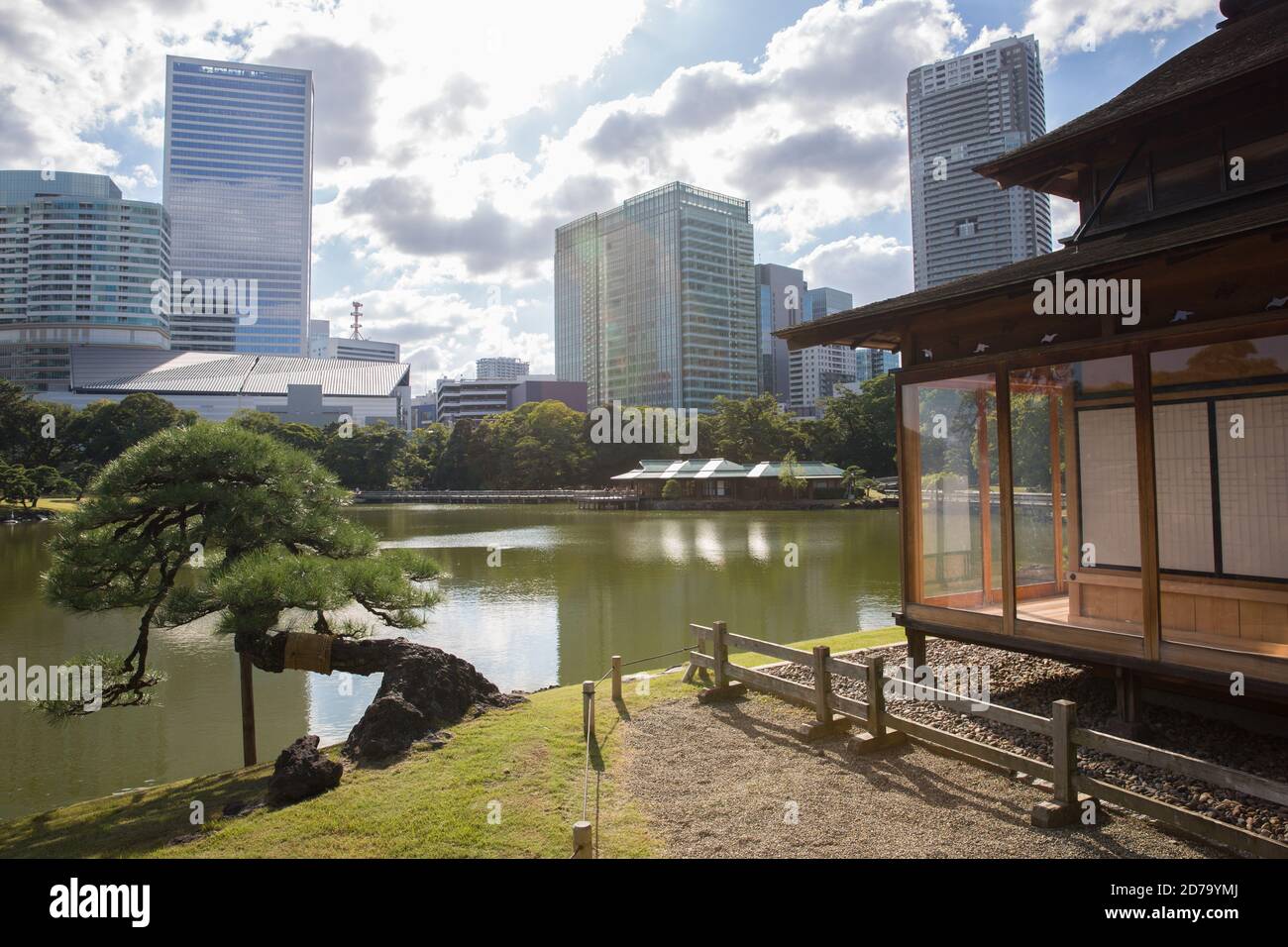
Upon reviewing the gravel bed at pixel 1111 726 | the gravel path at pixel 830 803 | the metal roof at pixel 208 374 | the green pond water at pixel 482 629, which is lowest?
the green pond water at pixel 482 629

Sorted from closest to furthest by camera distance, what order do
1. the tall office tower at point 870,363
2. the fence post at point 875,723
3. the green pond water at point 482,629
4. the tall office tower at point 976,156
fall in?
the fence post at point 875,723 < the green pond water at point 482,629 < the tall office tower at point 976,156 < the tall office tower at point 870,363

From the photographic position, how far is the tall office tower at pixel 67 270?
8731cm

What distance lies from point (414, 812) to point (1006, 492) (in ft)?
18.0

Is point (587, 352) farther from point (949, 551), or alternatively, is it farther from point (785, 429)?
point (949, 551)

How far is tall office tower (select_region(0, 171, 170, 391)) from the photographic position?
3438 inches

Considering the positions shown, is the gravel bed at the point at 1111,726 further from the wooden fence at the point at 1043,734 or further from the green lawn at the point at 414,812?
the green lawn at the point at 414,812

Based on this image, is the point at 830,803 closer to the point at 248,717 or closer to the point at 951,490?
the point at 951,490

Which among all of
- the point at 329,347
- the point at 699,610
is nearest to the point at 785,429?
the point at 699,610

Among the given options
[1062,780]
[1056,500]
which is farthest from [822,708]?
[1056,500]

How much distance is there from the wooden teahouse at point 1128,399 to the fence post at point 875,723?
133 centimetres

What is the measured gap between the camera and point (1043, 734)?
5.20 m

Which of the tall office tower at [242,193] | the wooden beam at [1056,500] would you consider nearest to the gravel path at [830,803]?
the wooden beam at [1056,500]

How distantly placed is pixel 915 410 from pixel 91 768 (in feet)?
30.9
